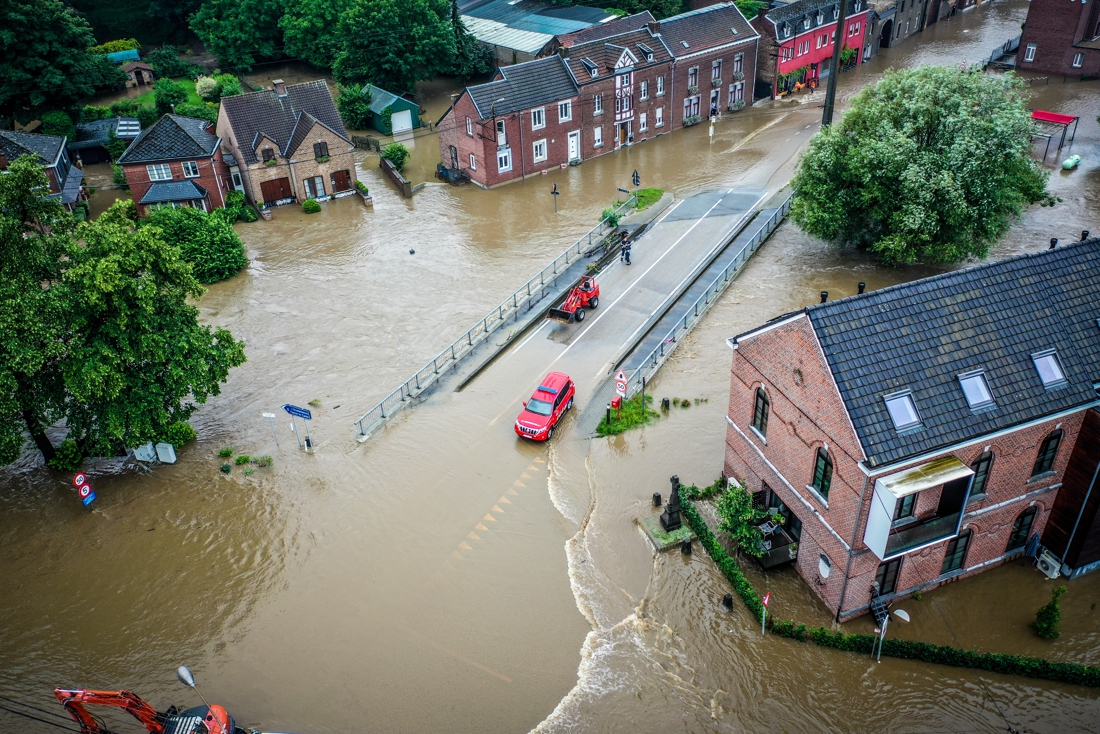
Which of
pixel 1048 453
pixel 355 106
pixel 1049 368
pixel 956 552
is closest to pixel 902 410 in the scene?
pixel 1049 368

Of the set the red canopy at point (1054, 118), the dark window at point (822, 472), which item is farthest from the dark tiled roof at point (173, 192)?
the red canopy at point (1054, 118)

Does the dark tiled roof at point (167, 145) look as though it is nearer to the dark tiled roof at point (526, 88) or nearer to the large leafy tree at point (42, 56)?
the large leafy tree at point (42, 56)

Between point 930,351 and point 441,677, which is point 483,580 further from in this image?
point 930,351

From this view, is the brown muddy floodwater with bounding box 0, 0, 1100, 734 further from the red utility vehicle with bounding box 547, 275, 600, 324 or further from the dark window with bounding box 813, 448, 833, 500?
the dark window with bounding box 813, 448, 833, 500

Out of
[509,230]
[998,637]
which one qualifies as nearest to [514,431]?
[998,637]

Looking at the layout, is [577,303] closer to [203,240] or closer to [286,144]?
[203,240]

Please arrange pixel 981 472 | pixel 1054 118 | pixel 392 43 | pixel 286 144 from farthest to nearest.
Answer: pixel 392 43 → pixel 286 144 → pixel 1054 118 → pixel 981 472
